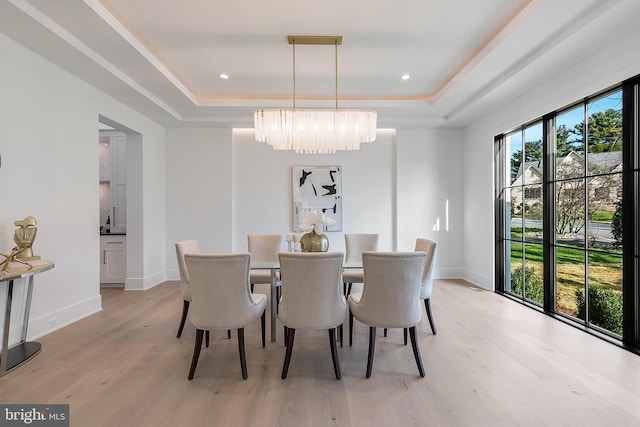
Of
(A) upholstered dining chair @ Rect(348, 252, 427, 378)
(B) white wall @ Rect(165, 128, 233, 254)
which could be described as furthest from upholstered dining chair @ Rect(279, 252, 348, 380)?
(B) white wall @ Rect(165, 128, 233, 254)

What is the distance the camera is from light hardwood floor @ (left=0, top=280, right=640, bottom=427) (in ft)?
5.86

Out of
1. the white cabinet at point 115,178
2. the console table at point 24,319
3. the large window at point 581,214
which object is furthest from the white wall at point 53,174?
the large window at point 581,214

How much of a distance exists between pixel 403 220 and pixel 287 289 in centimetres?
371

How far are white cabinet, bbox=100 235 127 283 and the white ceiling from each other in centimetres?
209

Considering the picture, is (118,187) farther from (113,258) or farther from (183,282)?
(183,282)

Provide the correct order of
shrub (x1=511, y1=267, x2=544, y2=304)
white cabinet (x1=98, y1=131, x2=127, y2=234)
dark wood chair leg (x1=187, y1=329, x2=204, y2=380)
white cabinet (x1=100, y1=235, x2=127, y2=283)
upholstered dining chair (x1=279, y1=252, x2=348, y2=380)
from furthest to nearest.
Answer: white cabinet (x1=98, y1=131, x2=127, y2=234), white cabinet (x1=100, y1=235, x2=127, y2=283), shrub (x1=511, y1=267, x2=544, y2=304), dark wood chair leg (x1=187, y1=329, x2=204, y2=380), upholstered dining chair (x1=279, y1=252, x2=348, y2=380)

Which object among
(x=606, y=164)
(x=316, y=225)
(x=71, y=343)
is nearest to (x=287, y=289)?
(x=316, y=225)

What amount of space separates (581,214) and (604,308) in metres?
0.95

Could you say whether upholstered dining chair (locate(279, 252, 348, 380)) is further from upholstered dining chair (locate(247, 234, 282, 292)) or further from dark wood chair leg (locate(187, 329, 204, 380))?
upholstered dining chair (locate(247, 234, 282, 292))

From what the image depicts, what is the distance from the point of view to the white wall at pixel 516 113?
260 cm

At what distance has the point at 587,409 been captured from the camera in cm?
183

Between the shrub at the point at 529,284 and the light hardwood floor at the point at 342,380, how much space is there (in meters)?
0.69

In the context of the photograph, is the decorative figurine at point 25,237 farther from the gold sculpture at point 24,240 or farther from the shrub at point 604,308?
the shrub at point 604,308

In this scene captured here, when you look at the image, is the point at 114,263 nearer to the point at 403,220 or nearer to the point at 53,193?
the point at 53,193
